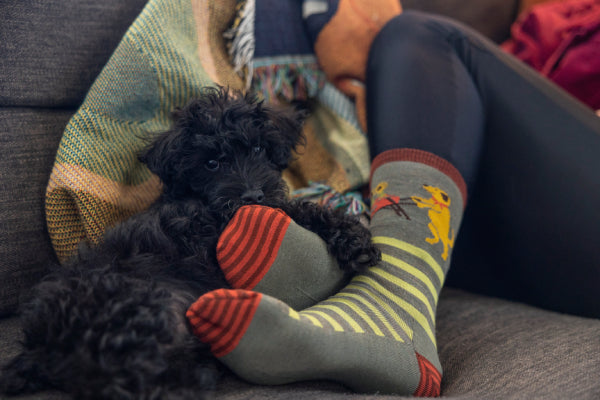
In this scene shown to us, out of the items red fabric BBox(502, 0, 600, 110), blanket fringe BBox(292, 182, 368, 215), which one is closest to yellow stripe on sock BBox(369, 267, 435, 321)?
blanket fringe BBox(292, 182, 368, 215)

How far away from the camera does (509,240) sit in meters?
1.63

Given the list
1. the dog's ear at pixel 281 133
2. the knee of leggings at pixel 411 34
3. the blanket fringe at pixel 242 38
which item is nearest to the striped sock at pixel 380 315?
the dog's ear at pixel 281 133

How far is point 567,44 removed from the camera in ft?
7.29

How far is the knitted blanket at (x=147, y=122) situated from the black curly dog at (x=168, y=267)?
0.13 metres

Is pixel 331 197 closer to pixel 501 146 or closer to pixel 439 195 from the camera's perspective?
pixel 439 195

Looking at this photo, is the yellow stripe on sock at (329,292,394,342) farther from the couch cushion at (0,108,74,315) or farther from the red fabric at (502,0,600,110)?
the red fabric at (502,0,600,110)

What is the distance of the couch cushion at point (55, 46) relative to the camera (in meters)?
1.46

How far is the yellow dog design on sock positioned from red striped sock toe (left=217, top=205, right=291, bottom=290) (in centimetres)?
52

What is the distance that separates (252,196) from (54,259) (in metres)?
0.71

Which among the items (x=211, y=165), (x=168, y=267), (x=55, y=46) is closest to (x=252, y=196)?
(x=211, y=165)

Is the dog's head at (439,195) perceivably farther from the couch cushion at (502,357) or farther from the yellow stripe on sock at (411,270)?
the couch cushion at (502,357)

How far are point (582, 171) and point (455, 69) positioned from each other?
0.60 metres

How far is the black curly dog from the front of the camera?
81cm

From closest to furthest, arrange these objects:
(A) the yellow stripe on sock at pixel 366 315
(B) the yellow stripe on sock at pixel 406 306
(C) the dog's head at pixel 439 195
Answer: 1. (A) the yellow stripe on sock at pixel 366 315
2. (B) the yellow stripe on sock at pixel 406 306
3. (C) the dog's head at pixel 439 195
